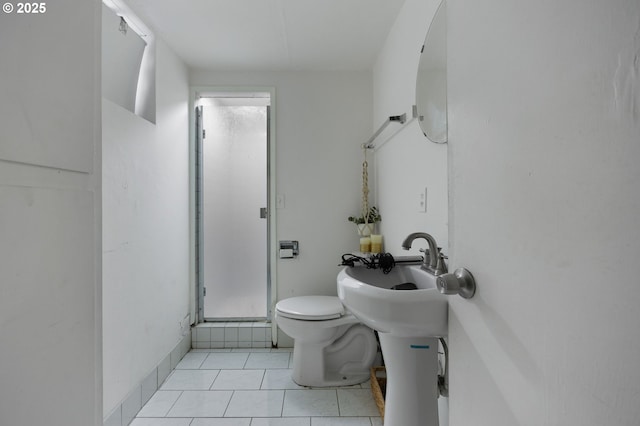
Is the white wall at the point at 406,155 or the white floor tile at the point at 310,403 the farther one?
the white floor tile at the point at 310,403

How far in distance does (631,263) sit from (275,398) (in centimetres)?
191

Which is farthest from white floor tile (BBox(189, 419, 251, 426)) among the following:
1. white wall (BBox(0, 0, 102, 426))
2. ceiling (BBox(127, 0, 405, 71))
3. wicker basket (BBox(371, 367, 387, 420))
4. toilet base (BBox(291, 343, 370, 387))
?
ceiling (BBox(127, 0, 405, 71))

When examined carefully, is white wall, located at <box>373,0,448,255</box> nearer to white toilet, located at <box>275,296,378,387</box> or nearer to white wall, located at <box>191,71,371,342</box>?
white wall, located at <box>191,71,371,342</box>

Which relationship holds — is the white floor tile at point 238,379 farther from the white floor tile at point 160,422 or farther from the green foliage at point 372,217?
the green foliage at point 372,217

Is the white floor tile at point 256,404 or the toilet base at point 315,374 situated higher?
the toilet base at point 315,374

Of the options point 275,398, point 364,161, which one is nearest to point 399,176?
point 364,161

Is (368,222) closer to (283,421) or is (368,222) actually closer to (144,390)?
(283,421)

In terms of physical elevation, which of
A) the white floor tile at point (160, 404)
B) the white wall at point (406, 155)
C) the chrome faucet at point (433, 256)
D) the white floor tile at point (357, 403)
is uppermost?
the white wall at point (406, 155)

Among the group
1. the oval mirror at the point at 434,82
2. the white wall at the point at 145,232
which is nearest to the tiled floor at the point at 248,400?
the white wall at the point at 145,232

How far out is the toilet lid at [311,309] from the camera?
193 cm

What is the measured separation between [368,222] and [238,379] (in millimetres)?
1409

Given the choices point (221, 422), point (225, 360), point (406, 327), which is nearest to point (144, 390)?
point (221, 422)

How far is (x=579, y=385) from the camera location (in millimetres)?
374

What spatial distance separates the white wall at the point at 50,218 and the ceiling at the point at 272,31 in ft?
4.58
